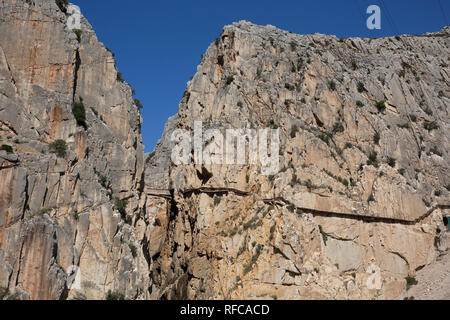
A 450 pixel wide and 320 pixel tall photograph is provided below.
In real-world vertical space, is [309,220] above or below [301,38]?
below

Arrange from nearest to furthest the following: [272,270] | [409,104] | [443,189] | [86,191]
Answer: [86,191]
[272,270]
[443,189]
[409,104]

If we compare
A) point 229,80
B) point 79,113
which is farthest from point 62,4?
point 229,80

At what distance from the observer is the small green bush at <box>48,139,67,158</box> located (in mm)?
47641

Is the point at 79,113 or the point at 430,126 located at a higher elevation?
the point at 430,126

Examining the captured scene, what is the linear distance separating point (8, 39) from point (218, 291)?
3039 centimetres

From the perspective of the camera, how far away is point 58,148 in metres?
47.8

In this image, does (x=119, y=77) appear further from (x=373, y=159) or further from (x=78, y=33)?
(x=373, y=159)

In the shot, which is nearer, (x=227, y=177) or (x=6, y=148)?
(x=6, y=148)

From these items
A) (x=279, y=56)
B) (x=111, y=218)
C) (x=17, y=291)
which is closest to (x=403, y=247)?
(x=279, y=56)

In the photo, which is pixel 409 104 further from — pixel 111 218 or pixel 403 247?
pixel 111 218

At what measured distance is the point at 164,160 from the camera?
7812cm

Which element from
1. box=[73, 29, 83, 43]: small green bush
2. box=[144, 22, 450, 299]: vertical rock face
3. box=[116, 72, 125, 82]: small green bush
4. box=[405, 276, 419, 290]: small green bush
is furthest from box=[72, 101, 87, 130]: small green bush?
box=[405, 276, 419, 290]: small green bush

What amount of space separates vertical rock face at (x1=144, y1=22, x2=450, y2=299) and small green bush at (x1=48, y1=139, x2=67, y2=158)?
12.3m

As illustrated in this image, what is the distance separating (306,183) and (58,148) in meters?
24.4
